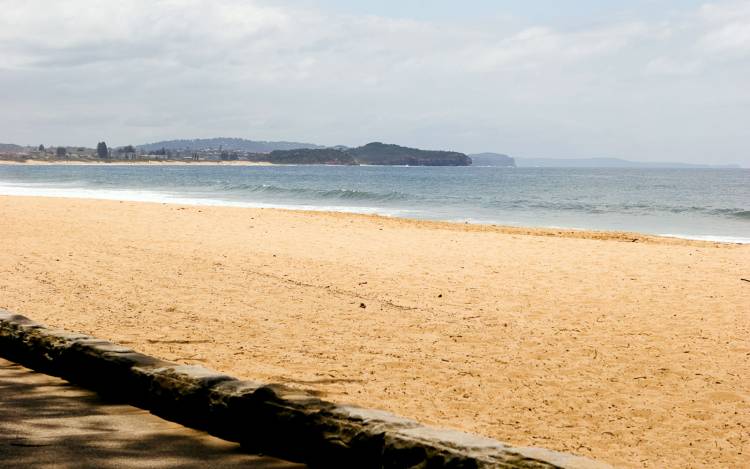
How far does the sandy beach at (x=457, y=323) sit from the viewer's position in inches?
208

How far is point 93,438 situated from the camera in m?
4.18

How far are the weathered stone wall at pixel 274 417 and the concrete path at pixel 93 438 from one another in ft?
0.29

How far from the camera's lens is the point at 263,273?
11852mm

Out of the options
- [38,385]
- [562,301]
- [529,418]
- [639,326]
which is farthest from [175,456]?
[562,301]

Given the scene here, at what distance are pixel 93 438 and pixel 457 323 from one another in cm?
490

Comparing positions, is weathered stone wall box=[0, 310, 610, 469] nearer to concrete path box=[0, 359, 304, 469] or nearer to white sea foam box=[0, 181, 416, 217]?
concrete path box=[0, 359, 304, 469]

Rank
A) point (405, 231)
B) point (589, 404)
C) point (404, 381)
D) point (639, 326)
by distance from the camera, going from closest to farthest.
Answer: point (589, 404)
point (404, 381)
point (639, 326)
point (405, 231)

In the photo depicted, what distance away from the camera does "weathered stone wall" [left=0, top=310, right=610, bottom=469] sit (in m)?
3.38

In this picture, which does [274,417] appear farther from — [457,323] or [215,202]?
[215,202]

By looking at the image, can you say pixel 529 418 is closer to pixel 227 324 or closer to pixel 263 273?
pixel 227 324

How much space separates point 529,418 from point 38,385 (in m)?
3.14

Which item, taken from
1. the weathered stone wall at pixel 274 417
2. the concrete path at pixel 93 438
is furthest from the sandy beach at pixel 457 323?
the concrete path at pixel 93 438

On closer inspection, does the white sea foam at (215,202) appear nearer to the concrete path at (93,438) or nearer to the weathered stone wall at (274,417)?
the weathered stone wall at (274,417)

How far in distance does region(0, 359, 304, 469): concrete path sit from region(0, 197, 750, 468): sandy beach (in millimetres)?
1314
